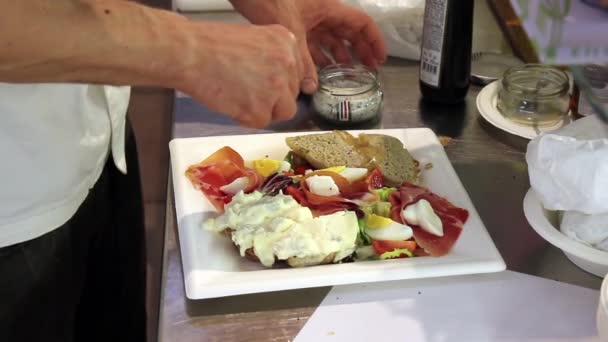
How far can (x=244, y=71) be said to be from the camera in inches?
26.2

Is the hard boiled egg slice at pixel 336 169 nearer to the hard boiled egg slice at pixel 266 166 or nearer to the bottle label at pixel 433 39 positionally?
the hard boiled egg slice at pixel 266 166

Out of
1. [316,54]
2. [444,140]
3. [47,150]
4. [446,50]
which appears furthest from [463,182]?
[47,150]

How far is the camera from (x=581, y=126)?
0.71m

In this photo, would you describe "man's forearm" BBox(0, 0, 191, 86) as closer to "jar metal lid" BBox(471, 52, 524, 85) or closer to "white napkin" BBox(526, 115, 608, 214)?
"white napkin" BBox(526, 115, 608, 214)

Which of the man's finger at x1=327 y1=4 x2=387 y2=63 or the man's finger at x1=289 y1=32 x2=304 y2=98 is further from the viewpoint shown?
the man's finger at x1=327 y1=4 x2=387 y2=63

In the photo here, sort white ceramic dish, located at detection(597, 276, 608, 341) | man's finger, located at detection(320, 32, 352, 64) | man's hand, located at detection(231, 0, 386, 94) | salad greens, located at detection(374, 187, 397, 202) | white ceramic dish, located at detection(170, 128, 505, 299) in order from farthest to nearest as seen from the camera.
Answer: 1. man's finger, located at detection(320, 32, 352, 64)
2. man's hand, located at detection(231, 0, 386, 94)
3. salad greens, located at detection(374, 187, 397, 202)
4. white ceramic dish, located at detection(170, 128, 505, 299)
5. white ceramic dish, located at detection(597, 276, 608, 341)

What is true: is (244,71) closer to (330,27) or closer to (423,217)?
(423,217)

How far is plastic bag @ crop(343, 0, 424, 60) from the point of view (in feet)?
3.60

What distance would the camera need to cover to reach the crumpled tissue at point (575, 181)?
0.61 m

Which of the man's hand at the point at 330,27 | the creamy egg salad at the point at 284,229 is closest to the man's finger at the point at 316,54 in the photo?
the man's hand at the point at 330,27

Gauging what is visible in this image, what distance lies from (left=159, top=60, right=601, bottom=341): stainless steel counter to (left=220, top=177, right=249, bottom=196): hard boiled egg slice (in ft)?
0.22

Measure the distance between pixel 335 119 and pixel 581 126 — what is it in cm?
32

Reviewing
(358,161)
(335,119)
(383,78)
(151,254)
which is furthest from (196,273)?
(151,254)

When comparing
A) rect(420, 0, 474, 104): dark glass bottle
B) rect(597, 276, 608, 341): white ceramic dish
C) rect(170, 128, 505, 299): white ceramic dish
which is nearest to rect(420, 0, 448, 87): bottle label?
rect(420, 0, 474, 104): dark glass bottle
